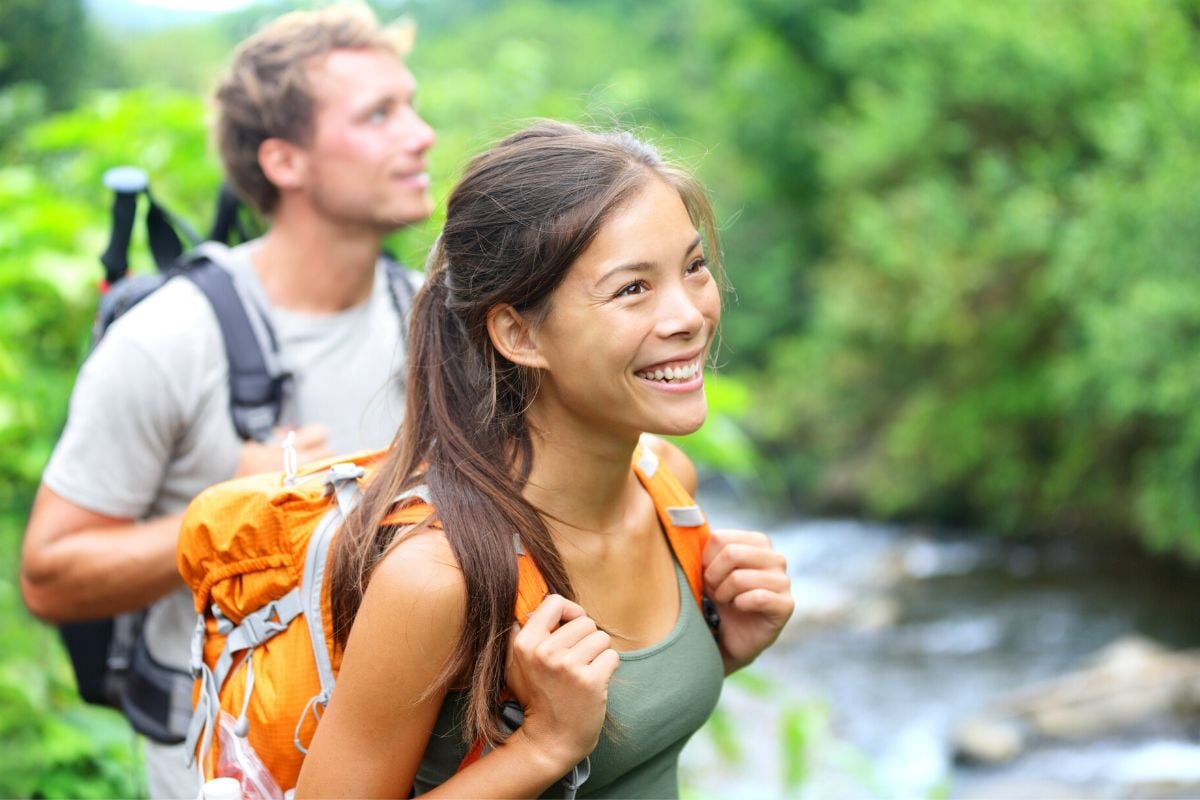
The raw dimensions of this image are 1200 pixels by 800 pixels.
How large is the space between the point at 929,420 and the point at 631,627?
14.9 metres

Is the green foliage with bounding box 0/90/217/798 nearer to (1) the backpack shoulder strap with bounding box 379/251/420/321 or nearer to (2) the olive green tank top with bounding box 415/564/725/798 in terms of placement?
(1) the backpack shoulder strap with bounding box 379/251/420/321

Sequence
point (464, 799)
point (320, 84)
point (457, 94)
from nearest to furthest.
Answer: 1. point (464, 799)
2. point (320, 84)
3. point (457, 94)

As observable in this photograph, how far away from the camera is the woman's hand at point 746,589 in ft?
6.04

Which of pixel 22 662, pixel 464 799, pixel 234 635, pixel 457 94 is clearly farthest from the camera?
pixel 457 94

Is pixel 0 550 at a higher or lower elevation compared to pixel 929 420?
higher

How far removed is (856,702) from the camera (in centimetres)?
1077

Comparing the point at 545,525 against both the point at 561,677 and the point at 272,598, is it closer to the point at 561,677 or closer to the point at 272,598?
the point at 561,677

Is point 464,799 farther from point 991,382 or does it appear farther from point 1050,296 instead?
point 991,382

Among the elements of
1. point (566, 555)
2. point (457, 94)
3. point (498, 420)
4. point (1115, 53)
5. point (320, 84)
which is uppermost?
point (320, 84)

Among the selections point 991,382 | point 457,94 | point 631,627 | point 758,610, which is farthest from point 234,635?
point 991,382

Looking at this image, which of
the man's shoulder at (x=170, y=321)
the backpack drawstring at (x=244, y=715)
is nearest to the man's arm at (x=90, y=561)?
the man's shoulder at (x=170, y=321)

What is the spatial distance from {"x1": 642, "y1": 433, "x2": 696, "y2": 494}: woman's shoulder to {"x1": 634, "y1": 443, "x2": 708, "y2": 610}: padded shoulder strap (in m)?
0.13

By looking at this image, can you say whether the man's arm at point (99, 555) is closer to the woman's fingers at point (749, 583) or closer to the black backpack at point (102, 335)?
the black backpack at point (102, 335)

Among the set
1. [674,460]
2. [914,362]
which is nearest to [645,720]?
[674,460]
